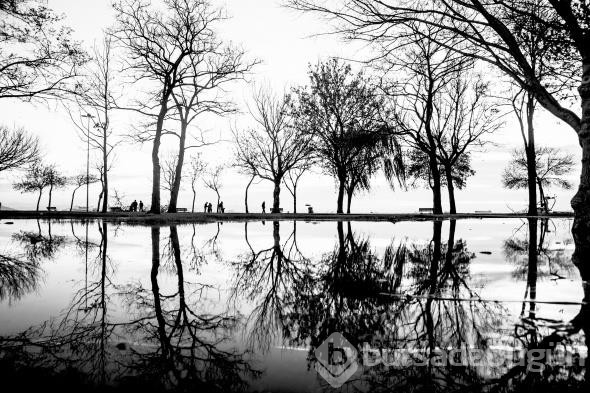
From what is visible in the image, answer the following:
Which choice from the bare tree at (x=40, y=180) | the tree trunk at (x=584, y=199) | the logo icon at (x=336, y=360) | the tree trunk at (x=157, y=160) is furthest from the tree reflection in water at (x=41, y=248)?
the bare tree at (x=40, y=180)

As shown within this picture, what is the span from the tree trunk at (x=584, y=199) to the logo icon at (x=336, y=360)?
20.1 feet

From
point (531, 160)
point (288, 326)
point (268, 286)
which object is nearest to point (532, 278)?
point (268, 286)

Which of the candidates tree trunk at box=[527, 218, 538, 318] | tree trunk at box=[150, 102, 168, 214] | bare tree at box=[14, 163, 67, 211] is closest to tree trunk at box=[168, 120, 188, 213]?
tree trunk at box=[150, 102, 168, 214]

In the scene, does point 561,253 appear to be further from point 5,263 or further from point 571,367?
point 5,263

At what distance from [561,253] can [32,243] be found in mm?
A: 13528

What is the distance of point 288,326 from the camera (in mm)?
3615

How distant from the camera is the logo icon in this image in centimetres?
252

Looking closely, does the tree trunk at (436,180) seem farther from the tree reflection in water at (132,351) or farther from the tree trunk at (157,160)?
the tree reflection in water at (132,351)

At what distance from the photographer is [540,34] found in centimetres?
906

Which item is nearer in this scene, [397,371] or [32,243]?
[397,371]

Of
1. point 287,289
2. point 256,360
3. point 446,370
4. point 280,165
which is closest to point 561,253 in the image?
point 287,289

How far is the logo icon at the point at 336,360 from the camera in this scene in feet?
8.26

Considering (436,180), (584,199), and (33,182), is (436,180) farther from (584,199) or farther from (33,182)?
(33,182)

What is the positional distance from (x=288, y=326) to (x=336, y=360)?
920 millimetres
